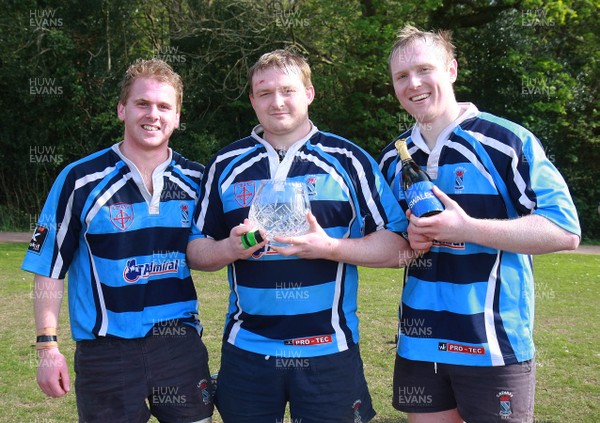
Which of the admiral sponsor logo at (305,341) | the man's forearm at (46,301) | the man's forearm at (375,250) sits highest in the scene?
the man's forearm at (375,250)

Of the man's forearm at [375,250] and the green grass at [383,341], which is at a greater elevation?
the man's forearm at [375,250]

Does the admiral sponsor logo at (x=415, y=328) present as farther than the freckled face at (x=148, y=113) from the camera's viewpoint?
No

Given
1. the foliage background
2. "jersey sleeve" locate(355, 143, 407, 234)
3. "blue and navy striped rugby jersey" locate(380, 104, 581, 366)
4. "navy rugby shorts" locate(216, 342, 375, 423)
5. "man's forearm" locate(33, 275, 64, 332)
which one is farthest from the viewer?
the foliage background

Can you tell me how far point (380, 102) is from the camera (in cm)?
2325

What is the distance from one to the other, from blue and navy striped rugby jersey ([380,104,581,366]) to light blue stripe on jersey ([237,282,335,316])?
0.53 metres

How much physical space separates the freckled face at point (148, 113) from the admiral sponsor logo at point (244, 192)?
0.58 m

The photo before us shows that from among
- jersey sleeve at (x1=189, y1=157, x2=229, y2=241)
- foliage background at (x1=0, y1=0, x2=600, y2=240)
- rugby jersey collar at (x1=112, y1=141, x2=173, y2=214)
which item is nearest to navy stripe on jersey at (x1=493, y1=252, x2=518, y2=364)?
jersey sleeve at (x1=189, y1=157, x2=229, y2=241)

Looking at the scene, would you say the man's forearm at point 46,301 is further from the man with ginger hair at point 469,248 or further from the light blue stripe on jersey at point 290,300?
the man with ginger hair at point 469,248

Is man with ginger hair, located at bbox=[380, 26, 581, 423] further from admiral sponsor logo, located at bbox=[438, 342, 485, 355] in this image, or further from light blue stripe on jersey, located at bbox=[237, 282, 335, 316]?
light blue stripe on jersey, located at bbox=[237, 282, 335, 316]

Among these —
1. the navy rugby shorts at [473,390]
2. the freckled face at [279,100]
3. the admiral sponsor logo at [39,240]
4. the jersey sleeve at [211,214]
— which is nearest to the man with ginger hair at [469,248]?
the navy rugby shorts at [473,390]

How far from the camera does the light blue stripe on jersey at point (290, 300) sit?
3.29 metres

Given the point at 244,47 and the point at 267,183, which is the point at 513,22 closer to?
the point at 244,47

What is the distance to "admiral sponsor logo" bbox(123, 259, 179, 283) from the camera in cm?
341

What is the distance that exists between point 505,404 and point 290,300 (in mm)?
1254
